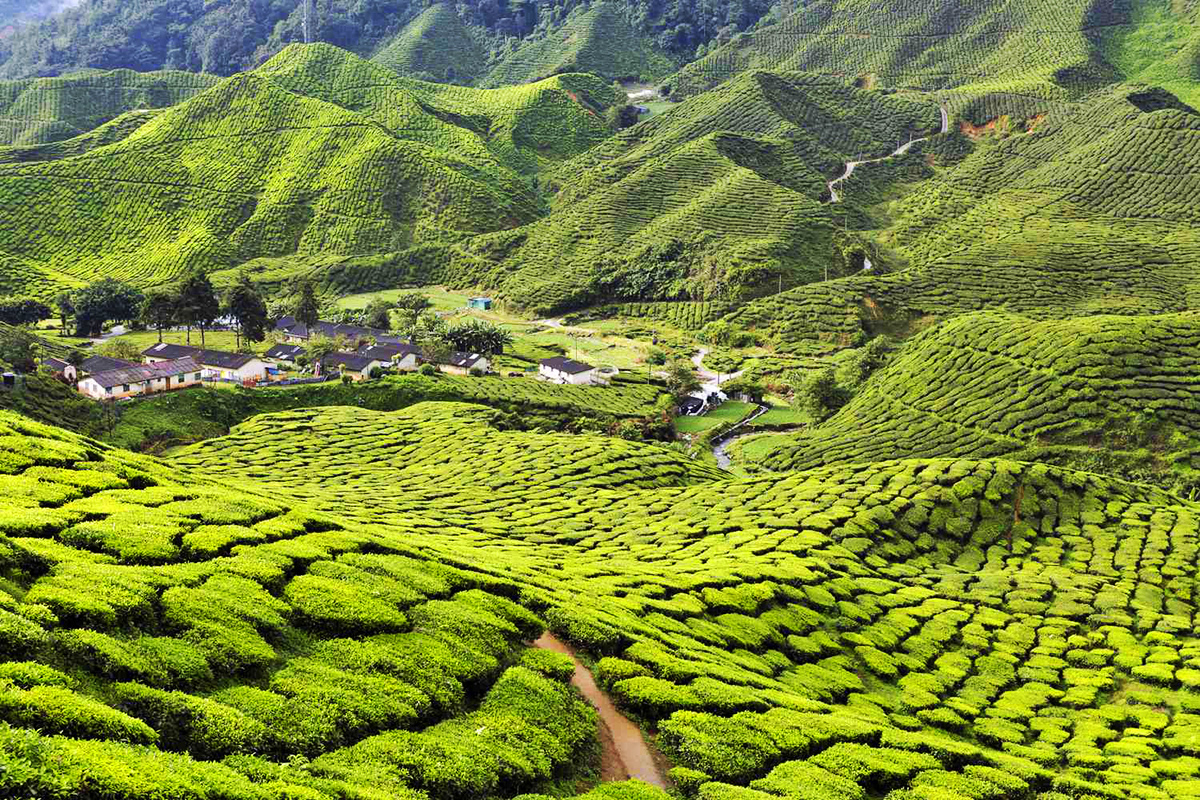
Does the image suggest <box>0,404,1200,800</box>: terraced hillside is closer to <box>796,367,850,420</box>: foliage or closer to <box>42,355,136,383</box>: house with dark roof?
<box>42,355,136,383</box>: house with dark roof

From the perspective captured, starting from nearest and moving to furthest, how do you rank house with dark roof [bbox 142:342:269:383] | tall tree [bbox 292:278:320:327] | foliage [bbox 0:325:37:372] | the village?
1. foliage [bbox 0:325:37:372]
2. the village
3. house with dark roof [bbox 142:342:269:383]
4. tall tree [bbox 292:278:320:327]

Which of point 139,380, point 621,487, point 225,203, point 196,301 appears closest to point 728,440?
point 621,487

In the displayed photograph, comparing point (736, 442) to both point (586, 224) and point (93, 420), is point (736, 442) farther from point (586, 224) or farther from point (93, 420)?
point (586, 224)

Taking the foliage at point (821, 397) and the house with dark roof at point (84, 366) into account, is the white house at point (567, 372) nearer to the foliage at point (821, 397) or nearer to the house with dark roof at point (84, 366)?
the foliage at point (821, 397)

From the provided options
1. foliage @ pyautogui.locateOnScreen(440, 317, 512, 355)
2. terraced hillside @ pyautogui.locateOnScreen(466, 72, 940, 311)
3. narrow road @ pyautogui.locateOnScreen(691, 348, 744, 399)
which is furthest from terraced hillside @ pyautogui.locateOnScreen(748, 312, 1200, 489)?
terraced hillside @ pyautogui.locateOnScreen(466, 72, 940, 311)

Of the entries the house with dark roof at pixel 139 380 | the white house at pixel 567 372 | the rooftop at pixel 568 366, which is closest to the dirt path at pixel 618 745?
the house with dark roof at pixel 139 380

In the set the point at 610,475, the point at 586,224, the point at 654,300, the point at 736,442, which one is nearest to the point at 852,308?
the point at 654,300
